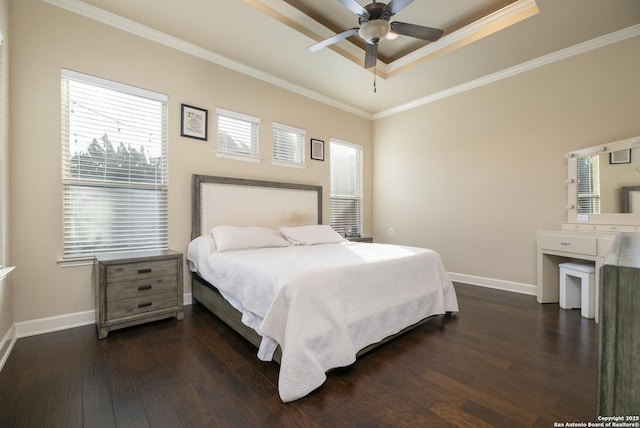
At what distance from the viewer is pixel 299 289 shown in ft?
5.51

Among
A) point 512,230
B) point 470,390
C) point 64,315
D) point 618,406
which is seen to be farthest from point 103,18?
point 512,230

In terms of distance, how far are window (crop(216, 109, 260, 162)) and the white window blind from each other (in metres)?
3.89

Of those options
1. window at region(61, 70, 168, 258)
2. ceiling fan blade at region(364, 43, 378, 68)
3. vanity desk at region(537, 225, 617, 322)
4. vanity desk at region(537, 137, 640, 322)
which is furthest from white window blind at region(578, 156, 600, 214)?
window at region(61, 70, 168, 258)

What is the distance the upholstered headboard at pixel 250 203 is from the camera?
3.24 m

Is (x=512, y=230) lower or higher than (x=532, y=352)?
higher

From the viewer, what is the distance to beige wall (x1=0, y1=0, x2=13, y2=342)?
6.66ft

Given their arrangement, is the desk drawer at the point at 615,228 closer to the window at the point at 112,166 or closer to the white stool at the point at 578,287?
the white stool at the point at 578,287

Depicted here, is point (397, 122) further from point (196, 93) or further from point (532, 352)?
point (532, 352)

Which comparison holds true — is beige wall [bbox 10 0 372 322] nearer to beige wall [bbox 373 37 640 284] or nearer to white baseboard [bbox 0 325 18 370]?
white baseboard [bbox 0 325 18 370]

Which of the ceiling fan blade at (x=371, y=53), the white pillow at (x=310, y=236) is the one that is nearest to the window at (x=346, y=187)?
the white pillow at (x=310, y=236)

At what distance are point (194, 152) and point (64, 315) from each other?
1.99m

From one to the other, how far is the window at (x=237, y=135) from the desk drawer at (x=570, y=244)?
3647 mm

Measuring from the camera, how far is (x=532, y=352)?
2.08 metres

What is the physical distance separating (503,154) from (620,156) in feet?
3.61
